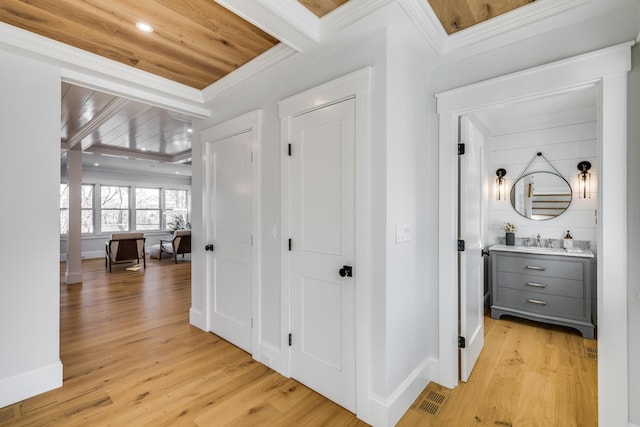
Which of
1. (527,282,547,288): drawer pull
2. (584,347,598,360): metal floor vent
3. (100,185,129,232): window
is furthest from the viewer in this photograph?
(100,185,129,232): window

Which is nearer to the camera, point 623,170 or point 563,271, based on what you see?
point 623,170

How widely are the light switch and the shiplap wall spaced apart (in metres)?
2.73

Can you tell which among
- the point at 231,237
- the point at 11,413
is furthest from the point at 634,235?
the point at 11,413

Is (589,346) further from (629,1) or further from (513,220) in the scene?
(629,1)

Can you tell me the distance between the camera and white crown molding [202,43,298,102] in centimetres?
220

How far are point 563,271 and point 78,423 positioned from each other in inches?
172

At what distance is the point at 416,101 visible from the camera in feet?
6.96

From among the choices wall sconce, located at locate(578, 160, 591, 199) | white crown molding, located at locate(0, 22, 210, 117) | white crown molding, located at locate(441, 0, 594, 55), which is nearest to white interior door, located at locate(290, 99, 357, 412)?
white crown molding, located at locate(441, 0, 594, 55)

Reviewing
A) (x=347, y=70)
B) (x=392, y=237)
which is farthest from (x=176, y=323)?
(x=347, y=70)

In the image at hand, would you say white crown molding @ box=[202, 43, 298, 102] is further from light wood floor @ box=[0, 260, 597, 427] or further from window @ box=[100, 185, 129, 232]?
window @ box=[100, 185, 129, 232]

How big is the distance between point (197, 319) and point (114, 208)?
7580 millimetres

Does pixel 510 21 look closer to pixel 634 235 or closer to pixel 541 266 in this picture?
pixel 634 235

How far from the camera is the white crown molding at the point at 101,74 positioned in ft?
6.66

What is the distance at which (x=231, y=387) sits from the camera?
2236 mm
